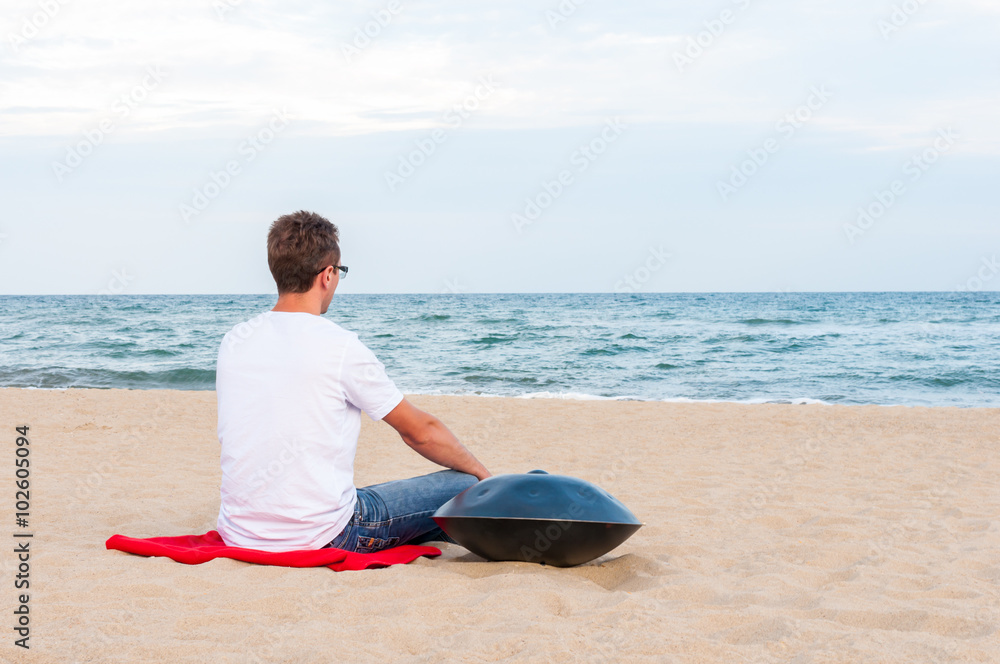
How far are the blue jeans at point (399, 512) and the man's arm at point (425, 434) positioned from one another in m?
0.22

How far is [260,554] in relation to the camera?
3.36m

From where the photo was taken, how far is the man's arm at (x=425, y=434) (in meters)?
3.27

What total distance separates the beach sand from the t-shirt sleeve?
750mm

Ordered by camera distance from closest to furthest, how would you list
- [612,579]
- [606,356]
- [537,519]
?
[537,519]
[612,579]
[606,356]

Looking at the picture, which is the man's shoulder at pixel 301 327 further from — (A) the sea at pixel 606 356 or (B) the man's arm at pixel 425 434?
(A) the sea at pixel 606 356

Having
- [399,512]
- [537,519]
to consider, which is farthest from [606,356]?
[537,519]

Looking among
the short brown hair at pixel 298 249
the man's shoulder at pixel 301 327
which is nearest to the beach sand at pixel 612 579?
the man's shoulder at pixel 301 327

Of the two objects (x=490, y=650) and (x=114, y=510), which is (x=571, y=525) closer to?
(x=490, y=650)

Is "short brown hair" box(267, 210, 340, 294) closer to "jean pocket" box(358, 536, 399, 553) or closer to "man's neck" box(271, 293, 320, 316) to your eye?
"man's neck" box(271, 293, 320, 316)

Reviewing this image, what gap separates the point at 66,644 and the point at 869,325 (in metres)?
32.9

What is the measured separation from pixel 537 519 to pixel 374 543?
81 cm

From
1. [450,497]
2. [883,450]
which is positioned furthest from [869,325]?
[450,497]

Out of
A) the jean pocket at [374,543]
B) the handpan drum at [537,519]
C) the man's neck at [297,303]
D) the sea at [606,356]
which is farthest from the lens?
the sea at [606,356]

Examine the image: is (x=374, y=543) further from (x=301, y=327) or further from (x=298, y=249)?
(x=298, y=249)
